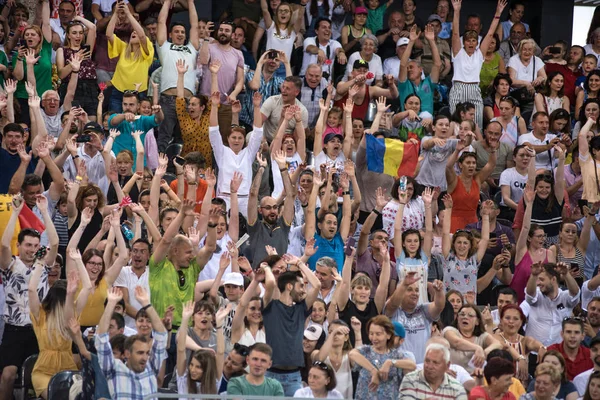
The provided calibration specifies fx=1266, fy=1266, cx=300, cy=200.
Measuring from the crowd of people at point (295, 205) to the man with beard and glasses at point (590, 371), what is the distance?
0.7 inches

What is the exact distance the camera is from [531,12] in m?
19.7

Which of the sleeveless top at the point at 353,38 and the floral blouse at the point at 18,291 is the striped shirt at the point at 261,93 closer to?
the sleeveless top at the point at 353,38

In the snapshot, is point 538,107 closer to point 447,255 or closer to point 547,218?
point 547,218

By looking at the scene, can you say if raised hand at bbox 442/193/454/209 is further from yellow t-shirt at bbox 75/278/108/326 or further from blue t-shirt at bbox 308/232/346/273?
yellow t-shirt at bbox 75/278/108/326

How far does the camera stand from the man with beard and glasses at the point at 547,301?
39.0 feet

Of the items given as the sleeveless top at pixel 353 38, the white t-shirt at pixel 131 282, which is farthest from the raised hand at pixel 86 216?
the sleeveless top at pixel 353 38

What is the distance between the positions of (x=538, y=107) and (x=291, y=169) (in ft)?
12.9

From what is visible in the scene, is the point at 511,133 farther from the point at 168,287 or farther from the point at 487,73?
the point at 168,287

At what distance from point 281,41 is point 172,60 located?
1.82m

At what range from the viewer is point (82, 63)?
14.7 m

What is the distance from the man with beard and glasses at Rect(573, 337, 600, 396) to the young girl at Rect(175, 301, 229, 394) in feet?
10.3

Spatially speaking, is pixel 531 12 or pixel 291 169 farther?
pixel 531 12

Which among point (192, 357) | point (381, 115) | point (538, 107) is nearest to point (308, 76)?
point (381, 115)

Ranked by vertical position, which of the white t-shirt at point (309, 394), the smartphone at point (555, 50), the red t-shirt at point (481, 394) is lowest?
the white t-shirt at point (309, 394)
